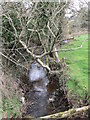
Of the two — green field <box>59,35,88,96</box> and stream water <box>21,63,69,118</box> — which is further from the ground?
green field <box>59,35,88,96</box>

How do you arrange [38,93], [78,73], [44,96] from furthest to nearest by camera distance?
1. [78,73]
2. [38,93]
3. [44,96]

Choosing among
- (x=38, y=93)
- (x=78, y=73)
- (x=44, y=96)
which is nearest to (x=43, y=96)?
(x=44, y=96)

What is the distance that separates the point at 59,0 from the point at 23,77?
3.93m

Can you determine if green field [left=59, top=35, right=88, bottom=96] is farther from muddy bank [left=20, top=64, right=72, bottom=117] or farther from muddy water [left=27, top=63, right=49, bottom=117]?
muddy water [left=27, top=63, right=49, bottom=117]

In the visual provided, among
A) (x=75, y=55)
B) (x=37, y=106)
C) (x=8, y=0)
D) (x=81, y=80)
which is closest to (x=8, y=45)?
(x=8, y=0)

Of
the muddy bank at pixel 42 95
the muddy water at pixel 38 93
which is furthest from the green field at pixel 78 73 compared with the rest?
the muddy water at pixel 38 93

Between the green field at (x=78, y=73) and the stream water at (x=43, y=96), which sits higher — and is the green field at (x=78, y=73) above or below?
above

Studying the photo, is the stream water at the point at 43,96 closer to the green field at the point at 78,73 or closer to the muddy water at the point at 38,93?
the muddy water at the point at 38,93

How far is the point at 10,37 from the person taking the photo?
6906 millimetres

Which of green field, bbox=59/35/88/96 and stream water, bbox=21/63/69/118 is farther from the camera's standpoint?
green field, bbox=59/35/88/96

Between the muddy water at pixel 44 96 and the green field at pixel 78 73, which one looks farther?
the green field at pixel 78 73

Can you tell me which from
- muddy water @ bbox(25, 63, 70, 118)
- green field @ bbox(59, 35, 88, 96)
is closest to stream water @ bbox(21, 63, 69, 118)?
muddy water @ bbox(25, 63, 70, 118)

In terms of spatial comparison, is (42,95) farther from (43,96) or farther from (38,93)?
(38,93)

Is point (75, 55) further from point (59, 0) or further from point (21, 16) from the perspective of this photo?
point (21, 16)
